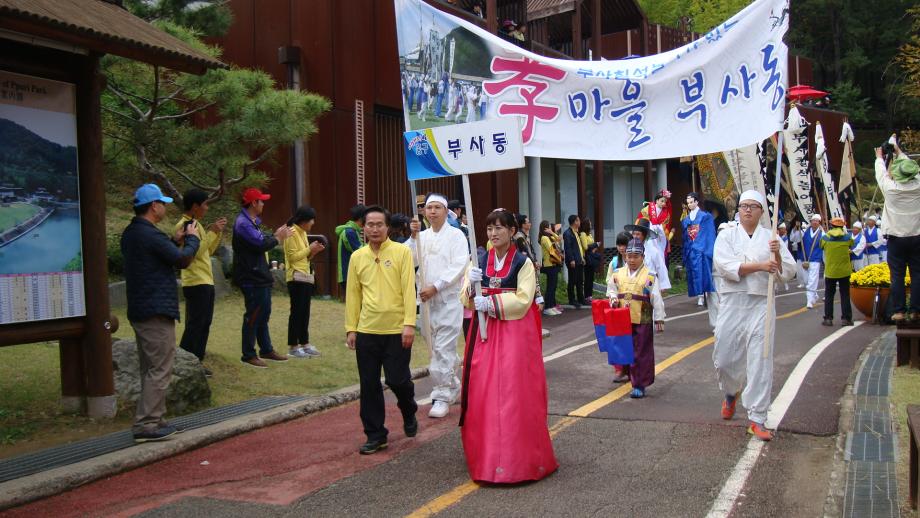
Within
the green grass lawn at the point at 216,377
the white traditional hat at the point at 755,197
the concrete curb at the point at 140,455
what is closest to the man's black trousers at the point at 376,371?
the concrete curb at the point at 140,455

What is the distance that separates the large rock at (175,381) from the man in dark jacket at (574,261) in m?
10.1

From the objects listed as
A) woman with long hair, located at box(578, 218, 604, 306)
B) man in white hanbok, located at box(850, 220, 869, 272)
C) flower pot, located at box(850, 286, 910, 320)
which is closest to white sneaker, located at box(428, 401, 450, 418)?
flower pot, located at box(850, 286, 910, 320)

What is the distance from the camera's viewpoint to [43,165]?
268 inches

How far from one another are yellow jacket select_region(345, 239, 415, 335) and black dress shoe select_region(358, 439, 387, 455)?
2.82 feet

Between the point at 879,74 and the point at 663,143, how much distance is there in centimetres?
4862

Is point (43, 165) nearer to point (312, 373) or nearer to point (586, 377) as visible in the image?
point (312, 373)

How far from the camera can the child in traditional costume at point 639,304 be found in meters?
8.30

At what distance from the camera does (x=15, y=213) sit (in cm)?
656

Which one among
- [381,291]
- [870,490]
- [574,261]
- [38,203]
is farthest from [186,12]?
[574,261]

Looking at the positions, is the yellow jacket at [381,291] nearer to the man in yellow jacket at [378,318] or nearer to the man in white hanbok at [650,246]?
the man in yellow jacket at [378,318]

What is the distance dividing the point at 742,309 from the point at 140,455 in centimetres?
508

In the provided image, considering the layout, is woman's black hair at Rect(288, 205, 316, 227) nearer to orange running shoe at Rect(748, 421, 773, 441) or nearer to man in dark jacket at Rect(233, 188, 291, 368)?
man in dark jacket at Rect(233, 188, 291, 368)

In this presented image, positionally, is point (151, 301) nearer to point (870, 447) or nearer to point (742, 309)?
point (742, 309)

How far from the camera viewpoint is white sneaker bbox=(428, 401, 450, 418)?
753 cm
